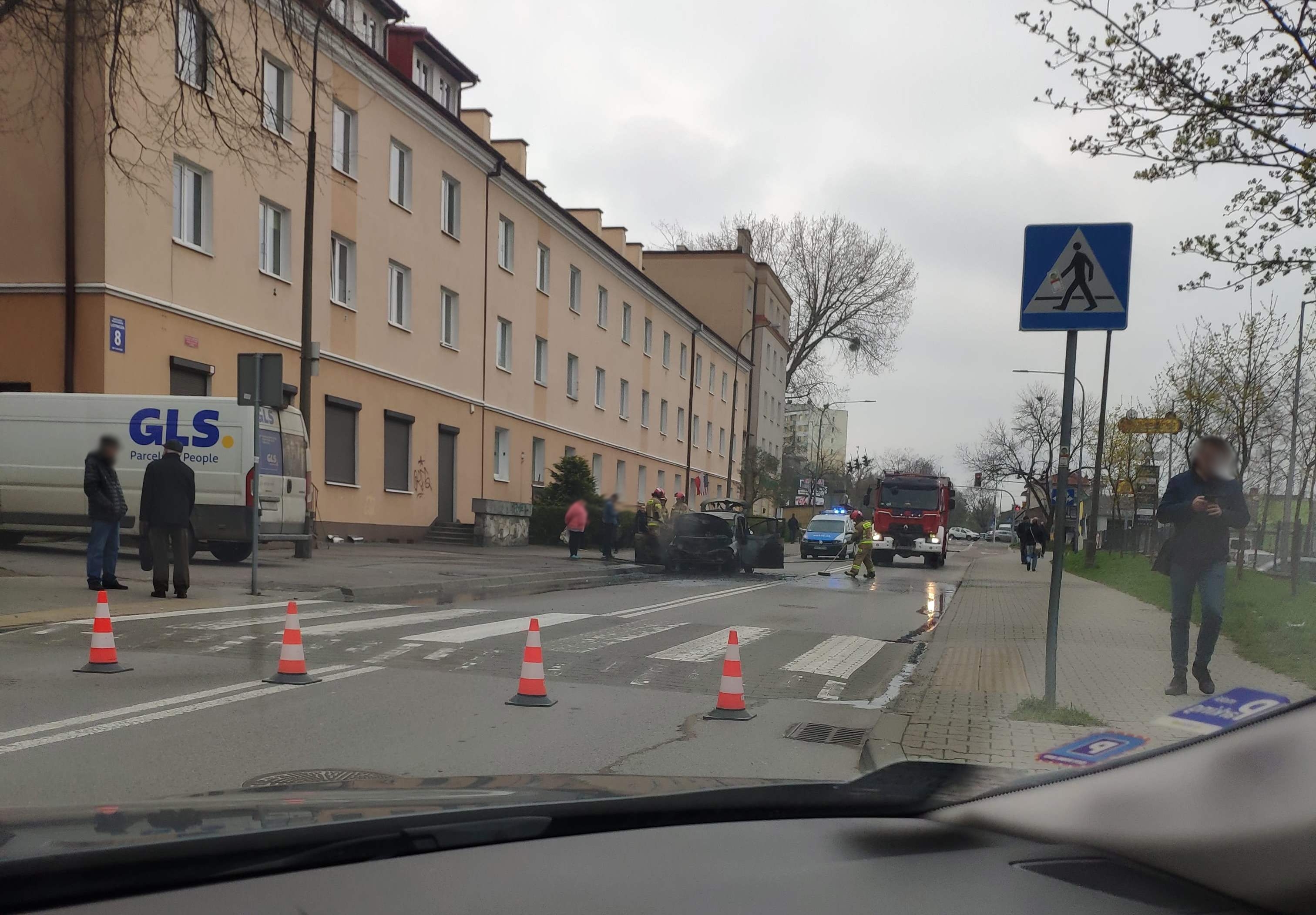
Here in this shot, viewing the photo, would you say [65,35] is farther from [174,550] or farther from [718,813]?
[718,813]

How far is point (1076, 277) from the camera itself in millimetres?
6781

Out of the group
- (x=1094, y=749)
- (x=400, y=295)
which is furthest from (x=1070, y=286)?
(x=400, y=295)

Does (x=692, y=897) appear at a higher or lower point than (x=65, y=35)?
lower

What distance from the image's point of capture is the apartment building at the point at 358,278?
17484mm

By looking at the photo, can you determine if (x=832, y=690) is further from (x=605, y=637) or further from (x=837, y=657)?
→ (x=605, y=637)

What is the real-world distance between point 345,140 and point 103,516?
14.3 meters

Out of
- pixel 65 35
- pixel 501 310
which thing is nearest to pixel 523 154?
pixel 501 310

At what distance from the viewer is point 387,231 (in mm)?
25344

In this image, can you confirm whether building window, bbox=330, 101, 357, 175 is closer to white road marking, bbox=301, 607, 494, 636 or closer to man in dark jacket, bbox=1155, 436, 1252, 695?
white road marking, bbox=301, 607, 494, 636

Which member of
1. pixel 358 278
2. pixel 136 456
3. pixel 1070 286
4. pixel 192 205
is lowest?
pixel 136 456

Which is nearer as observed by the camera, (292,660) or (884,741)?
(884,741)

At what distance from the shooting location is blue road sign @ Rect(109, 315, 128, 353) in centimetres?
1744

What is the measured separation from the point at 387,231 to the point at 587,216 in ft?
60.1

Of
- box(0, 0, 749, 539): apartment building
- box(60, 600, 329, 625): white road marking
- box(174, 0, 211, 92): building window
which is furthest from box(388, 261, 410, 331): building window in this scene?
box(60, 600, 329, 625): white road marking
